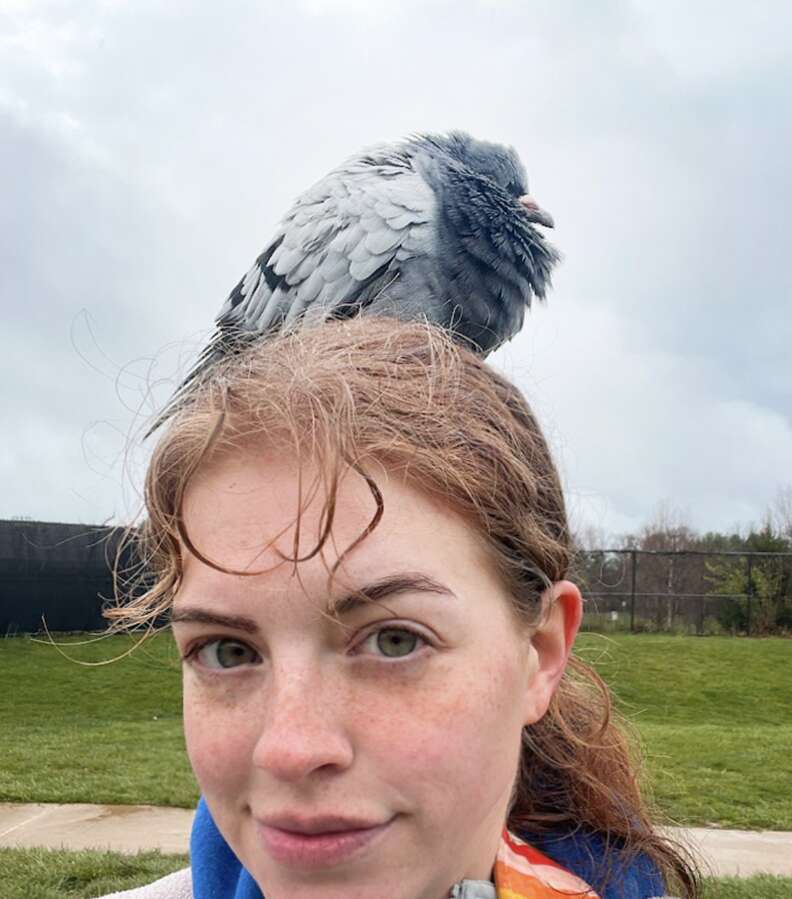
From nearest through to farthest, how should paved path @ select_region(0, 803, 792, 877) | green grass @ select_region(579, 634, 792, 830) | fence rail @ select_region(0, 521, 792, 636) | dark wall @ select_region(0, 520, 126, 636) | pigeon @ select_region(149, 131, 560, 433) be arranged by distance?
1. pigeon @ select_region(149, 131, 560, 433)
2. paved path @ select_region(0, 803, 792, 877)
3. green grass @ select_region(579, 634, 792, 830)
4. dark wall @ select_region(0, 520, 126, 636)
5. fence rail @ select_region(0, 521, 792, 636)

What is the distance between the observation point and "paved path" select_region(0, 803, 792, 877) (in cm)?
466

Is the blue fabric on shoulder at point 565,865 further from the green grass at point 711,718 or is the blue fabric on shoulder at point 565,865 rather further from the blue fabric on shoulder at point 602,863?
the green grass at point 711,718

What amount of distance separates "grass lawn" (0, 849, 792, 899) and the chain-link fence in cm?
1323

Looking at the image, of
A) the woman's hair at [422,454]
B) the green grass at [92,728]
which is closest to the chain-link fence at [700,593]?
the green grass at [92,728]

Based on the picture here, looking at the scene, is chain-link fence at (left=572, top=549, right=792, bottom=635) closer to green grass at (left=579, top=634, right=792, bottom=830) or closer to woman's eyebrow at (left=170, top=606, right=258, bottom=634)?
green grass at (left=579, top=634, right=792, bottom=830)

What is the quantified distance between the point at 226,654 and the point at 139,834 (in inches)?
178

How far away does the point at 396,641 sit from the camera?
38.0 inches

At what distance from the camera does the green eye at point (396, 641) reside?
961 millimetres

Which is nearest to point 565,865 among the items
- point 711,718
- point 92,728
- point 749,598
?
point 92,728

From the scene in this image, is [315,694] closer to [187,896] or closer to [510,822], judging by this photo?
[510,822]

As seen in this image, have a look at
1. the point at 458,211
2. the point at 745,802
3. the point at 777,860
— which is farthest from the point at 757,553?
the point at 458,211

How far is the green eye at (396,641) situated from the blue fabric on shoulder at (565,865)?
52cm

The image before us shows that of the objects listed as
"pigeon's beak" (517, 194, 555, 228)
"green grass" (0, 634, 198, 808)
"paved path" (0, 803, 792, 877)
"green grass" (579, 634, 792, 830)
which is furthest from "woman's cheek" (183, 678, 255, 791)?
"paved path" (0, 803, 792, 877)

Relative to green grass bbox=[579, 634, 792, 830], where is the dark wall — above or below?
above
